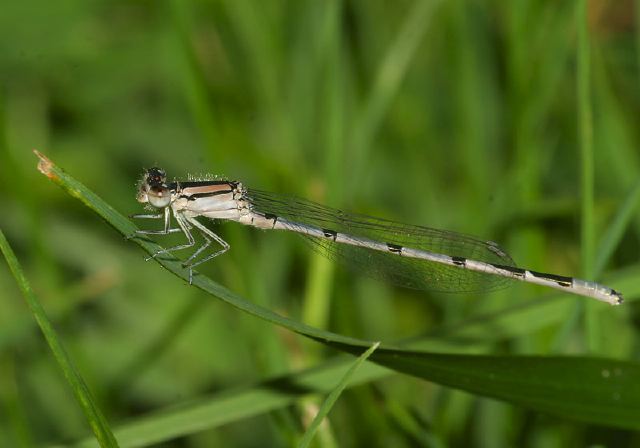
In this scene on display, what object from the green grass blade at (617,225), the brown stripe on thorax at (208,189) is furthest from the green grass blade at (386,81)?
the green grass blade at (617,225)

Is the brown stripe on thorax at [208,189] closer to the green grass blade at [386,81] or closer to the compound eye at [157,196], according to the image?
the compound eye at [157,196]

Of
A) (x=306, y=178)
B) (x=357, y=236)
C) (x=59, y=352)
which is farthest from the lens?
(x=306, y=178)

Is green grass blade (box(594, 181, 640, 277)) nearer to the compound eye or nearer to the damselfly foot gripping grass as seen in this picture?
the damselfly foot gripping grass

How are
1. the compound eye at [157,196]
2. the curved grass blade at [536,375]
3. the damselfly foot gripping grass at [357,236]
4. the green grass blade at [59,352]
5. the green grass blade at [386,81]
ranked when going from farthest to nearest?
1. the green grass blade at [386,81]
2. the damselfly foot gripping grass at [357,236]
3. the compound eye at [157,196]
4. the curved grass blade at [536,375]
5. the green grass blade at [59,352]

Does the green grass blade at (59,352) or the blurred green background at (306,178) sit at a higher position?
the blurred green background at (306,178)

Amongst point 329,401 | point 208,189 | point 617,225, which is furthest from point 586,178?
point 208,189

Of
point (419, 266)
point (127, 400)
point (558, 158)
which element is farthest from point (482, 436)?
point (558, 158)

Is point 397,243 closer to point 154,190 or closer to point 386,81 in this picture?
point 386,81
